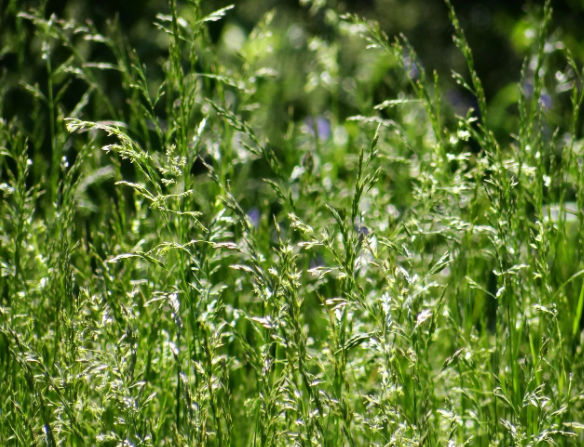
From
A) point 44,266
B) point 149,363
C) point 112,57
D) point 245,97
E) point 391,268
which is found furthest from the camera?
point 112,57

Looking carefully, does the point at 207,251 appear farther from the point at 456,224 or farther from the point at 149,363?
the point at 456,224

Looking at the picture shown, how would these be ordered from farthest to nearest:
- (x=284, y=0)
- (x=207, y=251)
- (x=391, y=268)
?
(x=284, y=0)
(x=207, y=251)
(x=391, y=268)

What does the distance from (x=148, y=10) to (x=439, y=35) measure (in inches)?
91.6

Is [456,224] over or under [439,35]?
under

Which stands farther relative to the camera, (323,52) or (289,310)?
(323,52)

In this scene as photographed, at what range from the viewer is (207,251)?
3.28 ft

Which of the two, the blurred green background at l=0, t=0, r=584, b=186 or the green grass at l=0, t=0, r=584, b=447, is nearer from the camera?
the green grass at l=0, t=0, r=584, b=447

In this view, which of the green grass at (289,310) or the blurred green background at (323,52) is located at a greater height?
the blurred green background at (323,52)

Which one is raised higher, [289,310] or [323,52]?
[323,52]

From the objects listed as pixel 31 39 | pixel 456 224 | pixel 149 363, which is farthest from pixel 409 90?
pixel 149 363

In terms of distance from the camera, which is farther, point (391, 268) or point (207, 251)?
point (207, 251)

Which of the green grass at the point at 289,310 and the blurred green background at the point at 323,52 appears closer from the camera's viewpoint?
the green grass at the point at 289,310

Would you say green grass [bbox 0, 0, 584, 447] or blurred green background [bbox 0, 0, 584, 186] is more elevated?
blurred green background [bbox 0, 0, 584, 186]

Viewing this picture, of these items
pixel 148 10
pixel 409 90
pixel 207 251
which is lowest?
pixel 207 251
